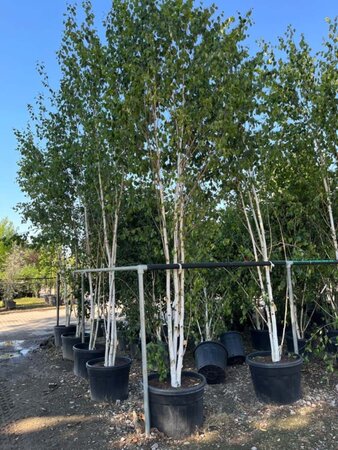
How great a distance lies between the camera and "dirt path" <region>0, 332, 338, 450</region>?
118 inches

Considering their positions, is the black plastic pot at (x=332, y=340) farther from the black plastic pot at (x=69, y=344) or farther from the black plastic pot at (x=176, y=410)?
the black plastic pot at (x=69, y=344)

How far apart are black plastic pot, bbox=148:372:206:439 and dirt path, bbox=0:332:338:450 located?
7cm

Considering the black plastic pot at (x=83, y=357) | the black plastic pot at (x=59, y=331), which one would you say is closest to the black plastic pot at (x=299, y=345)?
the black plastic pot at (x=83, y=357)

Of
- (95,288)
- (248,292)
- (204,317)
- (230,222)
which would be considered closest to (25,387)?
(95,288)

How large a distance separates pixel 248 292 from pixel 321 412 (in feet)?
5.36

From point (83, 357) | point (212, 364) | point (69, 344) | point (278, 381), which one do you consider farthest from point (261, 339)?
point (69, 344)

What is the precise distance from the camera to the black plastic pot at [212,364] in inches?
175

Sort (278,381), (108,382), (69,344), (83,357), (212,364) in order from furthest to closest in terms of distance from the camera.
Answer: (69,344), (83,357), (212,364), (108,382), (278,381)

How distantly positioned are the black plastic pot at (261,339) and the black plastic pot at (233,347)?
0.57m

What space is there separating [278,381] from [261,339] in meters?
2.23

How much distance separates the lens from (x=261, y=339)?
5.78 metres

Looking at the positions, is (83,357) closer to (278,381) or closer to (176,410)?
(176,410)

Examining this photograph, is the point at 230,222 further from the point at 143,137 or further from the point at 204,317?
the point at 143,137

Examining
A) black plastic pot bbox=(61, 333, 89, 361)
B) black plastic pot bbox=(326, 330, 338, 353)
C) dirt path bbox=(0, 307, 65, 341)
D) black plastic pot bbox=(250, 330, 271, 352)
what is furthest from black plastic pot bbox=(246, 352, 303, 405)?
dirt path bbox=(0, 307, 65, 341)
